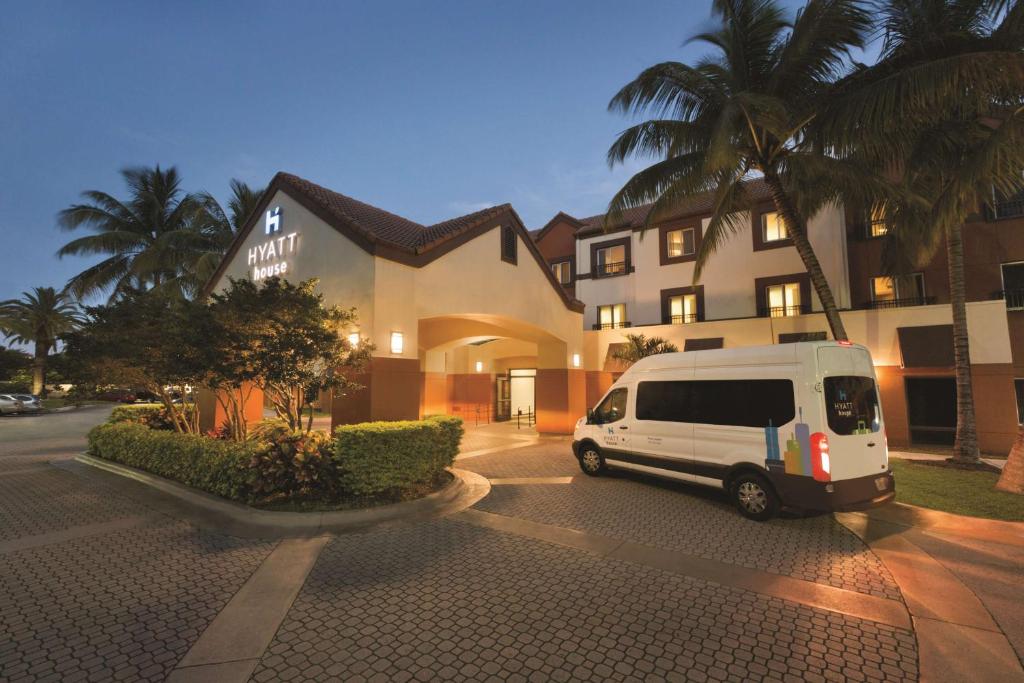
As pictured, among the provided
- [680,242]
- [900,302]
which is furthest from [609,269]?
[900,302]

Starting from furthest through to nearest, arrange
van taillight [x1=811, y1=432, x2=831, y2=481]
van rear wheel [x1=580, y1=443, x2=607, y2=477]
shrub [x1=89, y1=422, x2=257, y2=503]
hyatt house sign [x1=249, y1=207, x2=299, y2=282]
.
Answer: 1. hyatt house sign [x1=249, y1=207, x2=299, y2=282]
2. van rear wheel [x1=580, y1=443, x2=607, y2=477]
3. shrub [x1=89, y1=422, x2=257, y2=503]
4. van taillight [x1=811, y1=432, x2=831, y2=481]

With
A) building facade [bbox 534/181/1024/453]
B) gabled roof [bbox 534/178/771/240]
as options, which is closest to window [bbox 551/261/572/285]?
building facade [bbox 534/181/1024/453]

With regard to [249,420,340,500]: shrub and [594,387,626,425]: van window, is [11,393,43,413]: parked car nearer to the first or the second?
[249,420,340,500]: shrub

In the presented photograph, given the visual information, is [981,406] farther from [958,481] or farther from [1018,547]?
[1018,547]

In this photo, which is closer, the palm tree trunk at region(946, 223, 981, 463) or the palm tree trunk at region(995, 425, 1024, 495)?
the palm tree trunk at region(995, 425, 1024, 495)

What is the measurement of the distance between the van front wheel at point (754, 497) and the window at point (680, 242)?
1543 cm

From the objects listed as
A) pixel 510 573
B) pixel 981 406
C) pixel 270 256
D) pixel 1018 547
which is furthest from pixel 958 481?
pixel 270 256

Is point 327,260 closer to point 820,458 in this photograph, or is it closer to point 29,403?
point 820,458

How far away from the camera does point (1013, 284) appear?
50.7 feet

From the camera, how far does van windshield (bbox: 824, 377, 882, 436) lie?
6.84m

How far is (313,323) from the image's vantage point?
29.0 ft

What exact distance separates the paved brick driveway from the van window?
271cm

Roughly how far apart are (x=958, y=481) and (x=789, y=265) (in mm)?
10884

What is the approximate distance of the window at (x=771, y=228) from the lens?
19016 millimetres
